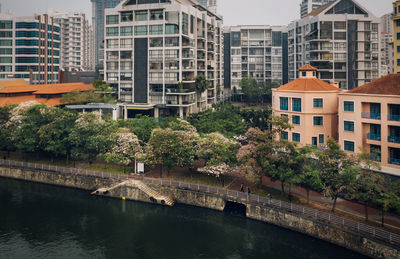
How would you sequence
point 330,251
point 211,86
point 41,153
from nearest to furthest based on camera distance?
point 330,251
point 41,153
point 211,86

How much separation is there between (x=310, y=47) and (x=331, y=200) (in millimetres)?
69145

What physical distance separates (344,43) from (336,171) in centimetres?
7022

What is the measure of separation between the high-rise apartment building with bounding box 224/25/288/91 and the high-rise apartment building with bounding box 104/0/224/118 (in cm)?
4349

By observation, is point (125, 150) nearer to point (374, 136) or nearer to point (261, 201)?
point (261, 201)

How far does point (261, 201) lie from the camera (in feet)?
167

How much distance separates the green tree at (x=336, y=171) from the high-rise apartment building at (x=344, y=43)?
63551 millimetres

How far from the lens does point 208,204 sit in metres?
55.0

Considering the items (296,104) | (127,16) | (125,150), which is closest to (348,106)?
(296,104)

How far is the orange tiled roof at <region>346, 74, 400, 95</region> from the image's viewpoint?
50.0m

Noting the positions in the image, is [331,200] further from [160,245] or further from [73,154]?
[73,154]

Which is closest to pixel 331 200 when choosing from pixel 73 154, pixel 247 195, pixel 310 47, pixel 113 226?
pixel 247 195

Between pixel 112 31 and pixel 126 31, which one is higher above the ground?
pixel 112 31

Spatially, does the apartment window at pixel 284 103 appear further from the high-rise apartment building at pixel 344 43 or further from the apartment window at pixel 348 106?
the high-rise apartment building at pixel 344 43

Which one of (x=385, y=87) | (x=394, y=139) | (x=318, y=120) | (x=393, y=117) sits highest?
(x=385, y=87)
